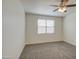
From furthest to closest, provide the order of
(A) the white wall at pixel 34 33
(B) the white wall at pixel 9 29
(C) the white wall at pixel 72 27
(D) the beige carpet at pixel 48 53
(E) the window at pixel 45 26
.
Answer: (E) the window at pixel 45 26 < (A) the white wall at pixel 34 33 < (C) the white wall at pixel 72 27 < (D) the beige carpet at pixel 48 53 < (B) the white wall at pixel 9 29

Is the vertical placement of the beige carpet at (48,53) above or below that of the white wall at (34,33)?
below

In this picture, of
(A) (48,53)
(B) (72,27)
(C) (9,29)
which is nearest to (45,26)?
(B) (72,27)

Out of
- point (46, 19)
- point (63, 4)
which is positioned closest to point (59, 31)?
point (46, 19)

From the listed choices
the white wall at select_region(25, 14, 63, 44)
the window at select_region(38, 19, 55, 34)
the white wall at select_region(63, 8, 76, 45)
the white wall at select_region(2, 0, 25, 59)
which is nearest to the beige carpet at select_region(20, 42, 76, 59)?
the white wall at select_region(2, 0, 25, 59)

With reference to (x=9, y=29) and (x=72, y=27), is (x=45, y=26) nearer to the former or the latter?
(x=72, y=27)

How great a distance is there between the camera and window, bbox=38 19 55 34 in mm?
7312

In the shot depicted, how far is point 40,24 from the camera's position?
7332mm

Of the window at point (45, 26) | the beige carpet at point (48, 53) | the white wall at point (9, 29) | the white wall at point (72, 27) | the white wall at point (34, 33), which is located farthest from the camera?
the window at point (45, 26)

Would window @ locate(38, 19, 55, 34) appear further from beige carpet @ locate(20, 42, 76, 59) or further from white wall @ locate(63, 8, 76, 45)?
beige carpet @ locate(20, 42, 76, 59)

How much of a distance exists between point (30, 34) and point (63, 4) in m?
3.94

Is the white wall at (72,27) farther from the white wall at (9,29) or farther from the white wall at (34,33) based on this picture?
the white wall at (9,29)

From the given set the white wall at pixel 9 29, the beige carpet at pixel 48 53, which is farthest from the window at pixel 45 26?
the white wall at pixel 9 29

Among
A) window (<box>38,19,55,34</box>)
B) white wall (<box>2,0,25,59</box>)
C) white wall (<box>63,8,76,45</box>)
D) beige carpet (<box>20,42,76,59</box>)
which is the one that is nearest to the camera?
white wall (<box>2,0,25,59</box>)

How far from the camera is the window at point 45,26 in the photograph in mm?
7312
